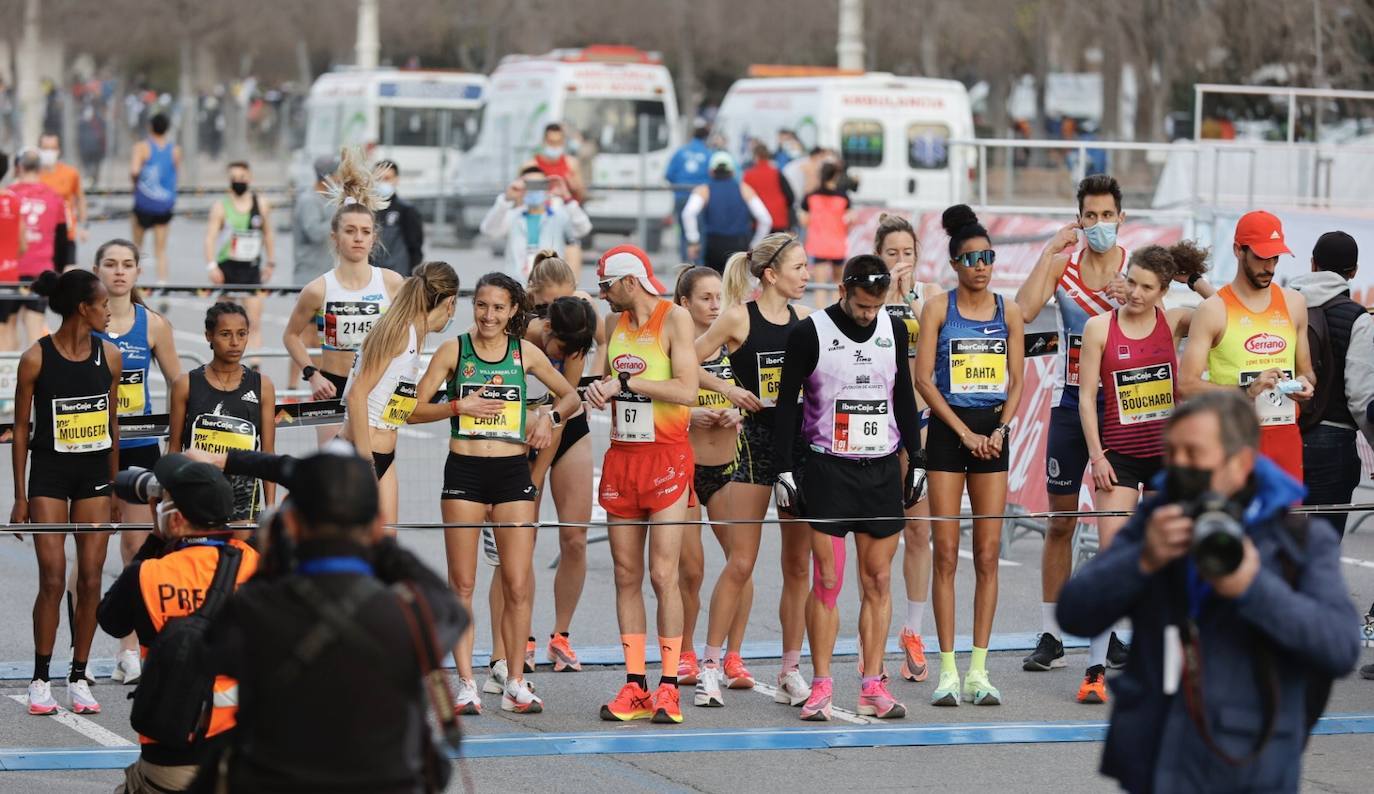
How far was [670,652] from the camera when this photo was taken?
8.30 meters

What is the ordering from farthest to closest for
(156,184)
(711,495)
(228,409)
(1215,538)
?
1. (156,184)
2. (711,495)
3. (228,409)
4. (1215,538)

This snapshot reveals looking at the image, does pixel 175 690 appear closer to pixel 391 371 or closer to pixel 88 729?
pixel 88 729

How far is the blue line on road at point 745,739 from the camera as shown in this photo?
7.66m

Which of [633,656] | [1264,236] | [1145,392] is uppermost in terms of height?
[1264,236]

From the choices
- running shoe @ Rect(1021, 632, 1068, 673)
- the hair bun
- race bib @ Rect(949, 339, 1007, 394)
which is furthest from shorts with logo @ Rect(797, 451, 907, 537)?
running shoe @ Rect(1021, 632, 1068, 673)

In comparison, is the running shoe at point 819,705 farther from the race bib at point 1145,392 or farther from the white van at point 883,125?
the white van at point 883,125

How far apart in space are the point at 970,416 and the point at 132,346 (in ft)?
12.0

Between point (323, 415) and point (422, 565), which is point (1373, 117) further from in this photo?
point (422, 565)

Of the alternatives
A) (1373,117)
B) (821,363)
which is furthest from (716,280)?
(1373,117)

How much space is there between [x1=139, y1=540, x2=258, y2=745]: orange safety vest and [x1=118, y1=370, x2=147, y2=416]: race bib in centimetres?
367

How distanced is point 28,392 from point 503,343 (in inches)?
73.2

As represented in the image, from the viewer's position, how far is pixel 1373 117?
40094 millimetres

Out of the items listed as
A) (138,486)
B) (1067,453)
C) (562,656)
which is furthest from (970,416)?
(138,486)

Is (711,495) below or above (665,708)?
above
